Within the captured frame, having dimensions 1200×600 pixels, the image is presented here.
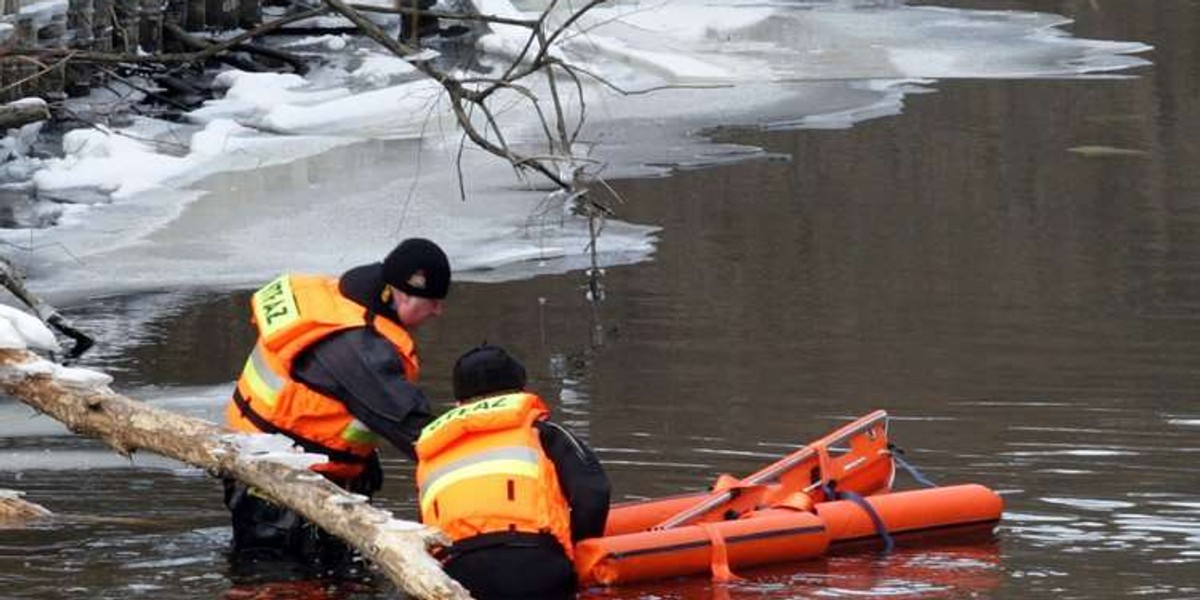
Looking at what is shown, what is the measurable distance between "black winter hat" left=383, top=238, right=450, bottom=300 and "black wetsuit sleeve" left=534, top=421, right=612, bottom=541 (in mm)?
660

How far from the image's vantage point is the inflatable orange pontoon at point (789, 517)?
7.88 metres

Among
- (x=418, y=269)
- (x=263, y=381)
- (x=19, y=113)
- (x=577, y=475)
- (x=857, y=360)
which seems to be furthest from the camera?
(x=857, y=360)

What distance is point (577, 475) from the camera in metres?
7.59

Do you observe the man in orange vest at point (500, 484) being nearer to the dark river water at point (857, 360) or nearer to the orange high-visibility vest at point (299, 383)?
the dark river water at point (857, 360)

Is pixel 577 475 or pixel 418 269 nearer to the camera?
pixel 577 475

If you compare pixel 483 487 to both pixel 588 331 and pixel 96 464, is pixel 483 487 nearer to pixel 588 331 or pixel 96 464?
pixel 96 464

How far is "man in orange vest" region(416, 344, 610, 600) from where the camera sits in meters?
7.46

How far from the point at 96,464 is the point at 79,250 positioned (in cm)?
496

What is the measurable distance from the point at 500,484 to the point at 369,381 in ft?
2.33

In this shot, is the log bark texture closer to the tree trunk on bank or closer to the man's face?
the tree trunk on bank

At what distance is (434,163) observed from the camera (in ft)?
56.6

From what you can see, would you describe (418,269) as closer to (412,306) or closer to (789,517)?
(412,306)

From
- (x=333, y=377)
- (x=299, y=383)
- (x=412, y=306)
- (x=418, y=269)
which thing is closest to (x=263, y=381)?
(x=299, y=383)

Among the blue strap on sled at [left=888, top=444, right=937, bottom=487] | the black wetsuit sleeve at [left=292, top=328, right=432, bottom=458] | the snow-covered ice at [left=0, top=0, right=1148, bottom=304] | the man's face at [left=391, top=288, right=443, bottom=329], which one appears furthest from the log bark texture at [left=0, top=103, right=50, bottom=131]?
the blue strap on sled at [left=888, top=444, right=937, bottom=487]
